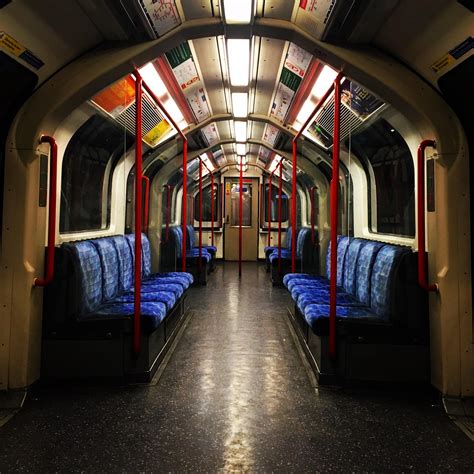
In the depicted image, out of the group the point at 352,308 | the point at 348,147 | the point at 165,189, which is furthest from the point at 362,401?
the point at 165,189

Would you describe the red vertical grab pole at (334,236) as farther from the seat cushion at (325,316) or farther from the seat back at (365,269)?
the seat back at (365,269)

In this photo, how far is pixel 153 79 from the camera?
3885 mm

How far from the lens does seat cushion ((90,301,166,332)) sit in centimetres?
291

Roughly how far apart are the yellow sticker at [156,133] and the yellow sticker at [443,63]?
3.57 metres

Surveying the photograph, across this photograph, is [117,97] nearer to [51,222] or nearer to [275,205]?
[51,222]

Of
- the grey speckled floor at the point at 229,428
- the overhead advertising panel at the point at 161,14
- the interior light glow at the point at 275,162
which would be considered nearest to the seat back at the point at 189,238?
the interior light glow at the point at 275,162

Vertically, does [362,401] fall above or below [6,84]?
below

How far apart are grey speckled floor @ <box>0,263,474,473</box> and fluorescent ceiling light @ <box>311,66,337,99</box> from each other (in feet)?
9.28

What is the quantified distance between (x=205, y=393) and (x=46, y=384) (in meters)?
1.22

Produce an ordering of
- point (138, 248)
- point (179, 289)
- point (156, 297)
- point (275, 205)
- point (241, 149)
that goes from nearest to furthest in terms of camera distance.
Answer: point (138, 248)
point (156, 297)
point (179, 289)
point (241, 149)
point (275, 205)

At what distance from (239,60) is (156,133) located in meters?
1.79

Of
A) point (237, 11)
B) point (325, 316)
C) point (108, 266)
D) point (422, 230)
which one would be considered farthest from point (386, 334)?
point (237, 11)

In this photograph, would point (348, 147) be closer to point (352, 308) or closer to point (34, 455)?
point (352, 308)

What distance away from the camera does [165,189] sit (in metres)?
6.74
